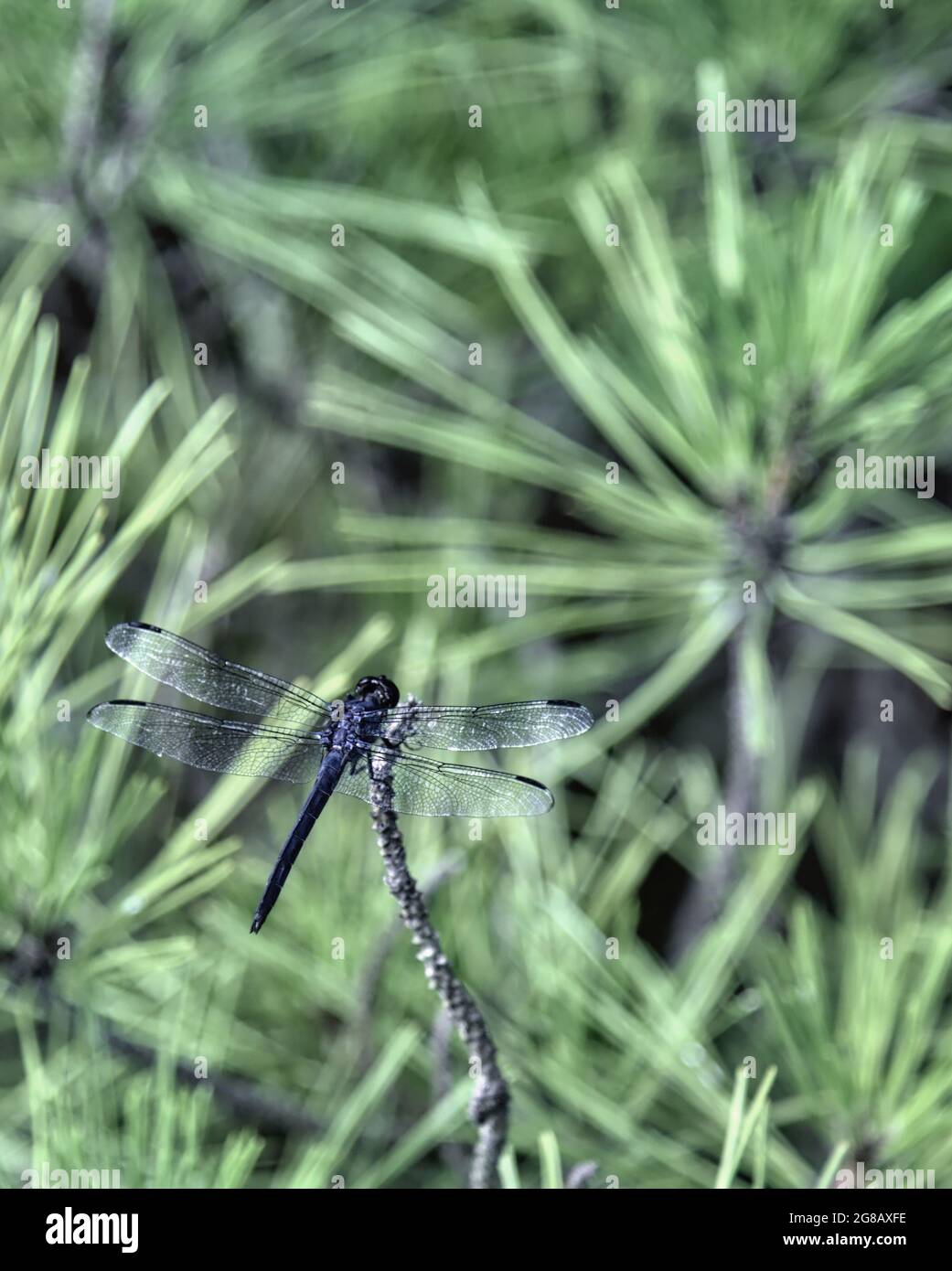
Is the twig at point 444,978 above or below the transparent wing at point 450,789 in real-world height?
below

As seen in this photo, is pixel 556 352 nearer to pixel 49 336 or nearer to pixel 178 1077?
pixel 49 336

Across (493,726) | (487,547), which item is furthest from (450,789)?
(487,547)

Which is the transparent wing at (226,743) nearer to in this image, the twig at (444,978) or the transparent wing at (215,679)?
the transparent wing at (215,679)

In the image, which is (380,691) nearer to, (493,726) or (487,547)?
(493,726)

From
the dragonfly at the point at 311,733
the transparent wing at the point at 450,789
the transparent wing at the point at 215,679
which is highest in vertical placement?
the transparent wing at the point at 215,679

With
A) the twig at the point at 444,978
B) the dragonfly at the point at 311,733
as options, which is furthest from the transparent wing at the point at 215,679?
the twig at the point at 444,978

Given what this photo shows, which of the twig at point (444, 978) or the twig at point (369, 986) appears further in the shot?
the twig at point (369, 986)
